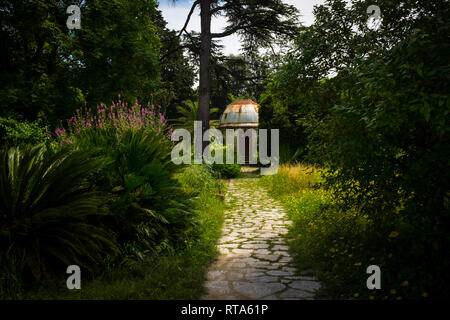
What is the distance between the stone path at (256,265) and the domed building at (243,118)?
12582 millimetres

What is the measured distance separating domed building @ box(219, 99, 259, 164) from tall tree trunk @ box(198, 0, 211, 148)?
24.9 ft

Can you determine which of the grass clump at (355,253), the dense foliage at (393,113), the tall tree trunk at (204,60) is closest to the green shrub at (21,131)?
the tall tree trunk at (204,60)

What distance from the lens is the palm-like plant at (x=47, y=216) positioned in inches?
128

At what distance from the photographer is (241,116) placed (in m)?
20.0

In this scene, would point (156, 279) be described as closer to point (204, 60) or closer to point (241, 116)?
point (204, 60)

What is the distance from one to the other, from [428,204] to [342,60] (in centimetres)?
244

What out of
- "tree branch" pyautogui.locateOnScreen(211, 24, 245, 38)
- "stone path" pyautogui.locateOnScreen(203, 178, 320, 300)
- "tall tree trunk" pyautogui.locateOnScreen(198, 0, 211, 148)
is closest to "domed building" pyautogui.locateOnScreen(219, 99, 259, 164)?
"tall tree trunk" pyautogui.locateOnScreen(198, 0, 211, 148)

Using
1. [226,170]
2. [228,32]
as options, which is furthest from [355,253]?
[228,32]

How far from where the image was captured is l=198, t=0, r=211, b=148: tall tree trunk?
1207cm

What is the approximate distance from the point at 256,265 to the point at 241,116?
16.4 meters

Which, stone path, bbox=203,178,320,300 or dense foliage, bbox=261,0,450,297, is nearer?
dense foliage, bbox=261,0,450,297

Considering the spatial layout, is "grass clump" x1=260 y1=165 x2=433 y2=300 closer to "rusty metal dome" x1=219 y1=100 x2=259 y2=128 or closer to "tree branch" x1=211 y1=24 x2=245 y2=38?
"tree branch" x1=211 y1=24 x2=245 y2=38

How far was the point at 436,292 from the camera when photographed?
282 centimetres
